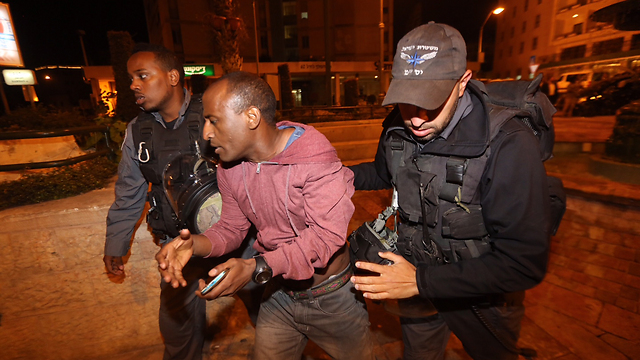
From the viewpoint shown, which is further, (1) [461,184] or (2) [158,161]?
(2) [158,161]

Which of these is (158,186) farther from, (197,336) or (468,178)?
(468,178)

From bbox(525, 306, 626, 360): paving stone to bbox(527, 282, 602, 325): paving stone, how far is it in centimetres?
13

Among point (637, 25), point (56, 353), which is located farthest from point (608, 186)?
point (56, 353)

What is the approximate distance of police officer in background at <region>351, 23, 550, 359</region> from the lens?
1.26 metres

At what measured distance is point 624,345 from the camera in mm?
2646

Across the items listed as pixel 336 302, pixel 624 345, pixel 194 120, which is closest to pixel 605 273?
pixel 624 345

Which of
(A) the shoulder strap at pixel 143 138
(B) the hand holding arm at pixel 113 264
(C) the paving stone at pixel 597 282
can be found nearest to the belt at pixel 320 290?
(A) the shoulder strap at pixel 143 138

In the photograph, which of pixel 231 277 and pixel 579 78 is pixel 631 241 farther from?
pixel 579 78

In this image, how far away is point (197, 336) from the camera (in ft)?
8.15

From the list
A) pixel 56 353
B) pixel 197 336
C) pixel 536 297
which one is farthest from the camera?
pixel 536 297

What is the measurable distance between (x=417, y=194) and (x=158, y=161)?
1777mm

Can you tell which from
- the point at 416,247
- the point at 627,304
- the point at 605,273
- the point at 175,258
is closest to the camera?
the point at 175,258

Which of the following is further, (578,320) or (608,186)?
(608,186)

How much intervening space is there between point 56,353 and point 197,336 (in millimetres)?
1594
